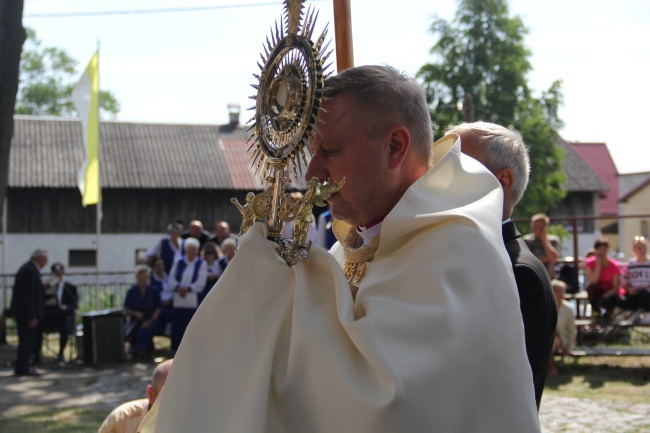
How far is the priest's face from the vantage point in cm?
227

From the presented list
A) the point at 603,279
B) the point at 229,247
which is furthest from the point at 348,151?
the point at 603,279

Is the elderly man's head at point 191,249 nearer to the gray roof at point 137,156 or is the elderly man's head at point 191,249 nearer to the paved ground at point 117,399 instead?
the paved ground at point 117,399

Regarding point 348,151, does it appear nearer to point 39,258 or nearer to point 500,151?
point 500,151

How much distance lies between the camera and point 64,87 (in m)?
60.4

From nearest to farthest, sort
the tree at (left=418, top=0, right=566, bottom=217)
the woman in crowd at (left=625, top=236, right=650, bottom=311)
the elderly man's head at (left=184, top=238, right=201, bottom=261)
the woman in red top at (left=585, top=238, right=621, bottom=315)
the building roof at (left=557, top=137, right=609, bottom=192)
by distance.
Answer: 1. the woman in crowd at (left=625, top=236, right=650, bottom=311)
2. the woman in red top at (left=585, top=238, right=621, bottom=315)
3. the elderly man's head at (left=184, top=238, right=201, bottom=261)
4. the tree at (left=418, top=0, right=566, bottom=217)
5. the building roof at (left=557, top=137, right=609, bottom=192)

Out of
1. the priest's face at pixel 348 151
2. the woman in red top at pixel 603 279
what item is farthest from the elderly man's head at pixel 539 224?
the priest's face at pixel 348 151

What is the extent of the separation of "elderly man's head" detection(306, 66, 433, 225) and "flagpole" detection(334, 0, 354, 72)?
0.78 m

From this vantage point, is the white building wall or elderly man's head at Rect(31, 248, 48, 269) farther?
the white building wall

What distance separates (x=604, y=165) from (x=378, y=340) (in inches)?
2179

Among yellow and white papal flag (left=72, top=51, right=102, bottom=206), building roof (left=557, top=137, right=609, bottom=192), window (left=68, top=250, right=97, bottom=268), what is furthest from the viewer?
building roof (left=557, top=137, right=609, bottom=192)

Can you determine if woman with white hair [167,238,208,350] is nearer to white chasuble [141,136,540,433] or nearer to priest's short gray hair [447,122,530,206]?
priest's short gray hair [447,122,530,206]

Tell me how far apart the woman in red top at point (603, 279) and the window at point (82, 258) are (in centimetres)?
2453

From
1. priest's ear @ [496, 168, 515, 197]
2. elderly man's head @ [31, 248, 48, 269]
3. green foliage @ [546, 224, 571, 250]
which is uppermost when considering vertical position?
green foliage @ [546, 224, 571, 250]

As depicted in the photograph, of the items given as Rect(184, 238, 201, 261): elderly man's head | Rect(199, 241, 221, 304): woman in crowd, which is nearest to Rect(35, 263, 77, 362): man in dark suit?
Rect(184, 238, 201, 261): elderly man's head
